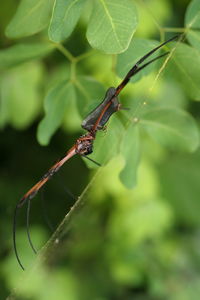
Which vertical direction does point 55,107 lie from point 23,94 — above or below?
above

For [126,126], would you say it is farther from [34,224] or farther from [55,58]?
[55,58]

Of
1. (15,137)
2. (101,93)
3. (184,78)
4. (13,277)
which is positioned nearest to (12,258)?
(13,277)

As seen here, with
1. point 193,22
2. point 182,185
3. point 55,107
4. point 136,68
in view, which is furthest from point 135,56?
point 182,185

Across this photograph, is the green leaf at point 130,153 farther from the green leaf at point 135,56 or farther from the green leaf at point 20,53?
the green leaf at point 20,53

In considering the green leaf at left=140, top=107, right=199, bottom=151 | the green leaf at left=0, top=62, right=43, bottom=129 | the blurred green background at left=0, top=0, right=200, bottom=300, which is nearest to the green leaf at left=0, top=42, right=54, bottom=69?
the green leaf at left=140, top=107, right=199, bottom=151

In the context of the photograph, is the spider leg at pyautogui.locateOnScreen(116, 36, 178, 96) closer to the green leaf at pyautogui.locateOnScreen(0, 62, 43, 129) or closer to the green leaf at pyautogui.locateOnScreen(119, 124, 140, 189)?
the green leaf at pyautogui.locateOnScreen(119, 124, 140, 189)

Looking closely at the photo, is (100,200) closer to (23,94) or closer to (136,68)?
(23,94)

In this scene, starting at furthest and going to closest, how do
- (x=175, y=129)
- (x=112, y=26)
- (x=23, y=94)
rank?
(x=23, y=94), (x=175, y=129), (x=112, y=26)
